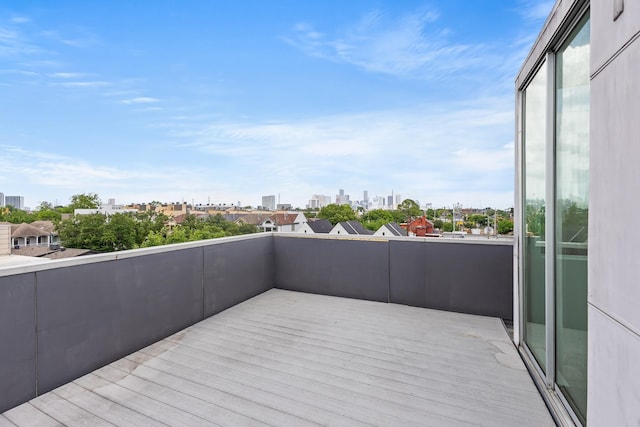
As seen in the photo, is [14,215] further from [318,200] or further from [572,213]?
[572,213]

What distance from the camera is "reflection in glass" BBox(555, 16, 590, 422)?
4.64ft

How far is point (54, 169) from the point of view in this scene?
17.8m

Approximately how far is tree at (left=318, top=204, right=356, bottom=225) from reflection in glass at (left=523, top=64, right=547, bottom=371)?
3431cm

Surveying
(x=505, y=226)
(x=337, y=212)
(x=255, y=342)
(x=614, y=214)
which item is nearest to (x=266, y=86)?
(x=505, y=226)

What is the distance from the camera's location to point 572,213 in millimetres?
1550

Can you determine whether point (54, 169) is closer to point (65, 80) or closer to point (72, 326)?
point (65, 80)

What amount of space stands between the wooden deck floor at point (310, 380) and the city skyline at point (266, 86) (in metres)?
1.52

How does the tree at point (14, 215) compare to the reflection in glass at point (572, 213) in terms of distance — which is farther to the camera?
the tree at point (14, 215)

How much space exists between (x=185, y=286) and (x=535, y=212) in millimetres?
3115

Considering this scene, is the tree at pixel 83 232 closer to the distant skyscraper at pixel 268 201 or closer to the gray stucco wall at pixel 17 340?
the distant skyscraper at pixel 268 201

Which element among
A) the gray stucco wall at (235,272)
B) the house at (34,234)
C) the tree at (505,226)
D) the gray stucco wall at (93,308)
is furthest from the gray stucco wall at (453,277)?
the house at (34,234)

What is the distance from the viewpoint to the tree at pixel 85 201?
→ 3591 centimetres

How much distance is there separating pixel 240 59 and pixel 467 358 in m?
9.81

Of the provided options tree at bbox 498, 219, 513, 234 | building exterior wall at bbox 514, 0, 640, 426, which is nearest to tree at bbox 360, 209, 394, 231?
tree at bbox 498, 219, 513, 234
